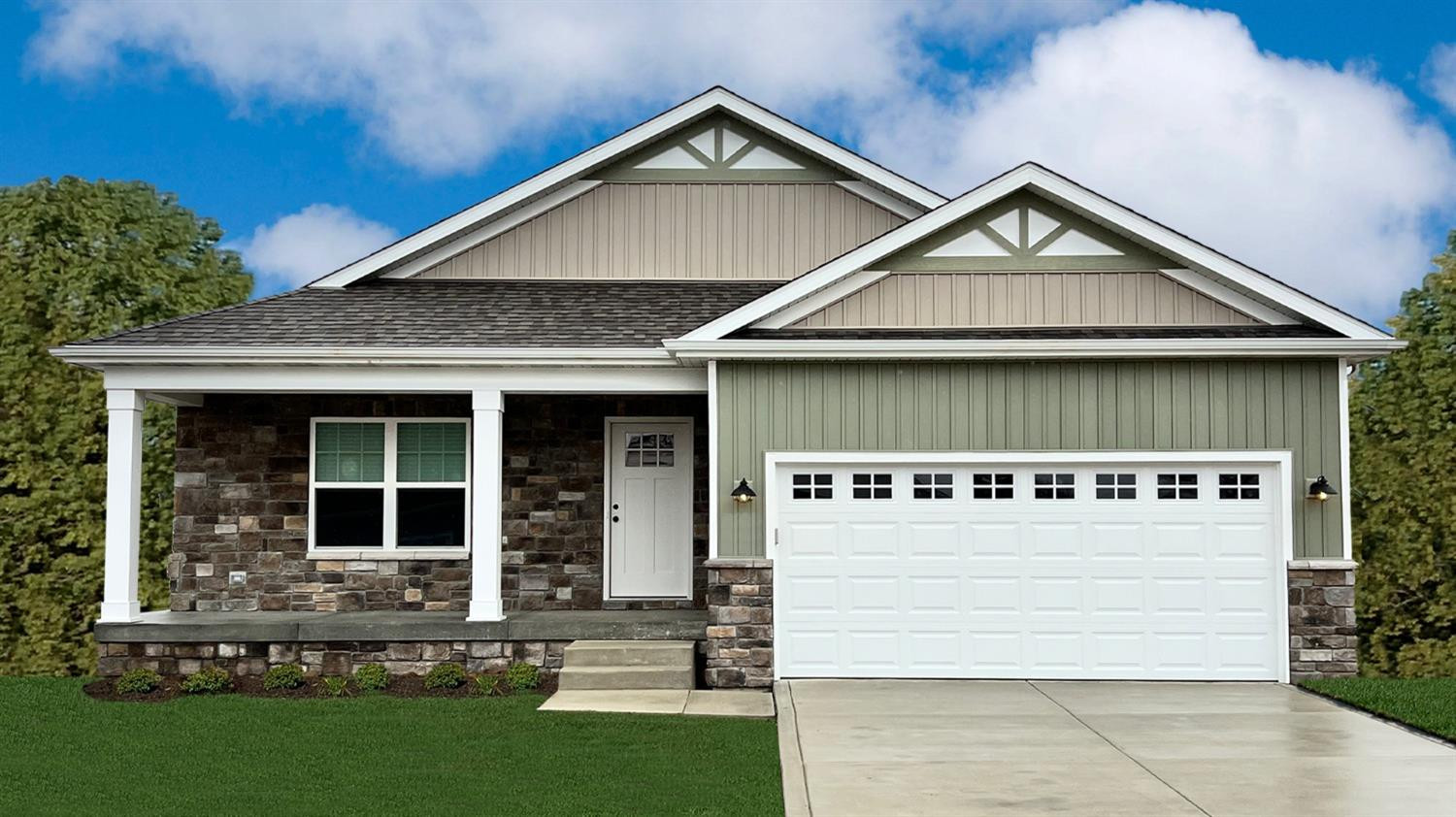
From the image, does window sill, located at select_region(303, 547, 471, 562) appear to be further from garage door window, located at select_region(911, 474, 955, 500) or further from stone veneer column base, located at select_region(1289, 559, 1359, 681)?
stone veneer column base, located at select_region(1289, 559, 1359, 681)

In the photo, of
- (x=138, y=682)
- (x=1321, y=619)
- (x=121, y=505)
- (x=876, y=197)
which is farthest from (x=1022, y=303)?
(x=138, y=682)

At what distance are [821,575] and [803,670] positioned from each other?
0.85 m

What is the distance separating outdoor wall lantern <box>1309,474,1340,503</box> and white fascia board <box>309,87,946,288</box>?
16.5ft

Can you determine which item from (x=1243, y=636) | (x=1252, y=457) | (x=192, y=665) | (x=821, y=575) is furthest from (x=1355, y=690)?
(x=192, y=665)

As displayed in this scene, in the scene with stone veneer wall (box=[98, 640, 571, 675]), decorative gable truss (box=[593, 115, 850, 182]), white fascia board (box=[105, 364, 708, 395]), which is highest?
decorative gable truss (box=[593, 115, 850, 182])

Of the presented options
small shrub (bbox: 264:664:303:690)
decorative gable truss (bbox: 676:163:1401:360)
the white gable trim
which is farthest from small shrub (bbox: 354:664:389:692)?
decorative gable truss (bbox: 676:163:1401:360)

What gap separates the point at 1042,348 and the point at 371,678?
21.6 ft

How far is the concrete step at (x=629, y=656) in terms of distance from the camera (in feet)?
39.2

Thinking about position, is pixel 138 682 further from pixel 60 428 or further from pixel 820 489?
pixel 60 428

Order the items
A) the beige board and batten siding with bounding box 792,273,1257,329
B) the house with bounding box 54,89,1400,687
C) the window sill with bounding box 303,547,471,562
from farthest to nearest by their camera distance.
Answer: the window sill with bounding box 303,547,471,562
the beige board and batten siding with bounding box 792,273,1257,329
the house with bounding box 54,89,1400,687

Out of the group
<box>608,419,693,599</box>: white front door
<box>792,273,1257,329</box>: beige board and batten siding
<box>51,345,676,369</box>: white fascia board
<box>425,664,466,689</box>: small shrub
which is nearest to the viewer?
<box>425,664,466,689</box>: small shrub

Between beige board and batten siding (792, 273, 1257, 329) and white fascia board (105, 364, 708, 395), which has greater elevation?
beige board and batten siding (792, 273, 1257, 329)

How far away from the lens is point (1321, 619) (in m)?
11.9

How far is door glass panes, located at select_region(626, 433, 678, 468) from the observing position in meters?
14.1
